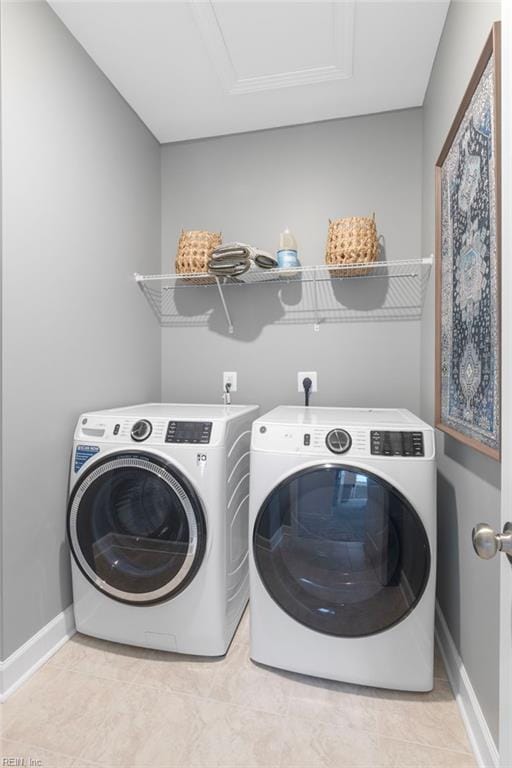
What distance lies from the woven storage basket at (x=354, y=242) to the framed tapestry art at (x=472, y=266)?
39 centimetres

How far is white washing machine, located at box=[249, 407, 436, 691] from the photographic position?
1.26 meters

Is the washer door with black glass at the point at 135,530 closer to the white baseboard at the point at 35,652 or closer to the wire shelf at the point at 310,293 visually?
the white baseboard at the point at 35,652

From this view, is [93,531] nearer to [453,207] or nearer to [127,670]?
[127,670]

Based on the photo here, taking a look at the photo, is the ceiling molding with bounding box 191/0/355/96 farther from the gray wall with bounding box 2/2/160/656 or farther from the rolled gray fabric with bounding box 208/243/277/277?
the rolled gray fabric with bounding box 208/243/277/277

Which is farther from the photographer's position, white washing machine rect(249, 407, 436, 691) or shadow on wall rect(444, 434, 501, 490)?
white washing machine rect(249, 407, 436, 691)

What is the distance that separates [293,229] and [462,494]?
1.61 meters

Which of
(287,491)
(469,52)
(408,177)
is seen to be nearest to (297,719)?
(287,491)

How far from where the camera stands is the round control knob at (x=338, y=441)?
1.31 meters

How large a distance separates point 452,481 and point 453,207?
39.2 inches

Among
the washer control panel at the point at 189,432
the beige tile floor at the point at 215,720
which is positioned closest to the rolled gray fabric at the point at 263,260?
the washer control panel at the point at 189,432

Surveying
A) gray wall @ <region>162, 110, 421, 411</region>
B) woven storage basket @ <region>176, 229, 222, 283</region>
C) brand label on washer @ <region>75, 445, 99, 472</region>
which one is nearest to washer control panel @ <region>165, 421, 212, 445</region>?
brand label on washer @ <region>75, 445, 99, 472</region>

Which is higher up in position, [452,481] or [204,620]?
[452,481]

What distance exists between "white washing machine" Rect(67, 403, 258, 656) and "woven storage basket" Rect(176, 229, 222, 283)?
883 millimetres

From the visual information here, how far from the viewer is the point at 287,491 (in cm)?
135
